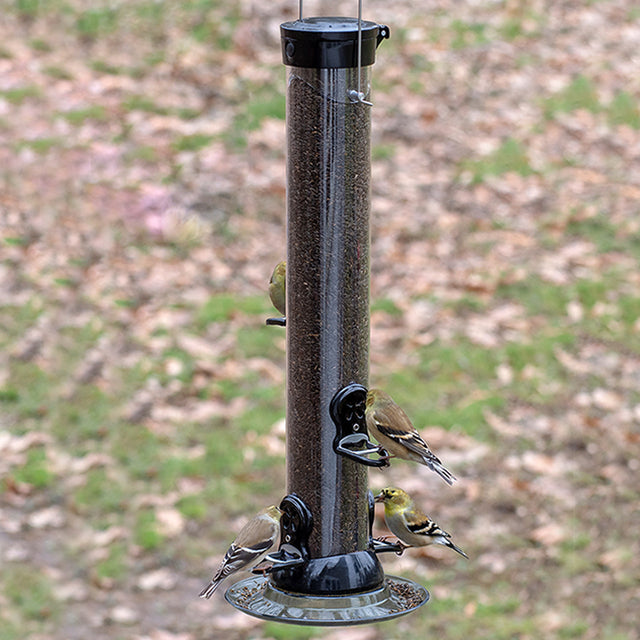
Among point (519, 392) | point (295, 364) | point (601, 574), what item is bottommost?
point (601, 574)

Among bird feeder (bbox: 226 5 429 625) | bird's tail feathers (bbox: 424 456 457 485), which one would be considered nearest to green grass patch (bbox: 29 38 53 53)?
bird feeder (bbox: 226 5 429 625)

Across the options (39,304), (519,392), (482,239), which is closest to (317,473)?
(519,392)

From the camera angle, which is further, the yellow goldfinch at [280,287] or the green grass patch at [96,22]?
the green grass patch at [96,22]

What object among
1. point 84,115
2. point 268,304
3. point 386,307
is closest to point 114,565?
point 268,304

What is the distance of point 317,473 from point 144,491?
305 cm

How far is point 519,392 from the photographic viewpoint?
7.13 m

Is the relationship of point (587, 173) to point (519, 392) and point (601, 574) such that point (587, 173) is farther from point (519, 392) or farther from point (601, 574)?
point (601, 574)

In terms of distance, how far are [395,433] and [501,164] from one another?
5.85 meters

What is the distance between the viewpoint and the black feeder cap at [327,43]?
3236 millimetres

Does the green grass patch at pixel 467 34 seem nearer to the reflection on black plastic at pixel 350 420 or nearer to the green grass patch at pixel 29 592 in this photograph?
the green grass patch at pixel 29 592

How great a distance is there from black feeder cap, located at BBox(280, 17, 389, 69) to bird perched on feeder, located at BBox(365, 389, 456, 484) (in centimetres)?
94

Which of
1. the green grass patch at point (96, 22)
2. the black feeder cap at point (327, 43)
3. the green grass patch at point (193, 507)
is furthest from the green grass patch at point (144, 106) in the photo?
the black feeder cap at point (327, 43)

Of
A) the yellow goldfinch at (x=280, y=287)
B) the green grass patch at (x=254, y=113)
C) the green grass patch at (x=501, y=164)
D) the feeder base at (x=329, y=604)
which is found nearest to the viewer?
the feeder base at (x=329, y=604)

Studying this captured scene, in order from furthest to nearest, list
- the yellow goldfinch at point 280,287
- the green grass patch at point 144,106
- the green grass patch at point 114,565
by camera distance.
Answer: the green grass patch at point 144,106
the green grass patch at point 114,565
the yellow goldfinch at point 280,287
